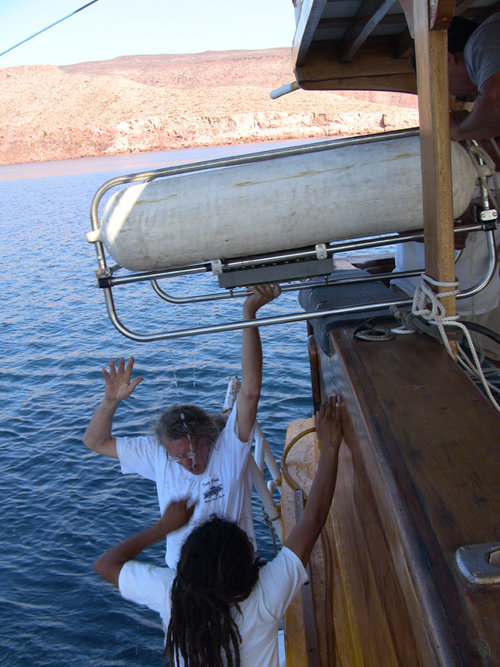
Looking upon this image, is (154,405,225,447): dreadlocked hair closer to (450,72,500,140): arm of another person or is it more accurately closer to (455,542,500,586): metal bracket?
(450,72,500,140): arm of another person

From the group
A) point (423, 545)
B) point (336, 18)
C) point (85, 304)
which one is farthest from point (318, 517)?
point (85, 304)

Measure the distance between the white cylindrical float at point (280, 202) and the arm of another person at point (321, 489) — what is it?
2.54ft

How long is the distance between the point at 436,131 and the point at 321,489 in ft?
4.50

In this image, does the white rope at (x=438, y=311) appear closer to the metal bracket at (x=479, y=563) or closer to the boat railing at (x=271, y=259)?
the boat railing at (x=271, y=259)

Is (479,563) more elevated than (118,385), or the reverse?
(479,563)

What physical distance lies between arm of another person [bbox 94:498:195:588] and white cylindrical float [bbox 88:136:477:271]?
1055 mm

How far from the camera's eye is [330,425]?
2826 mm

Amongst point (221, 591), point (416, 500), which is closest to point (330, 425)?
point (221, 591)

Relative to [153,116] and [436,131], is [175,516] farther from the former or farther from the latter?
[153,116]

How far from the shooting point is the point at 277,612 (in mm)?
2311

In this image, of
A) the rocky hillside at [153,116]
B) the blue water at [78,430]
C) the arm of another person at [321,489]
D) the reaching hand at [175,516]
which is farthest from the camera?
the rocky hillside at [153,116]

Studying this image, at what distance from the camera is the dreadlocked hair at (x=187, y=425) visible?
10.6 ft

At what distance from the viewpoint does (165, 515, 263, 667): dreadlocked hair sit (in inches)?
86.5

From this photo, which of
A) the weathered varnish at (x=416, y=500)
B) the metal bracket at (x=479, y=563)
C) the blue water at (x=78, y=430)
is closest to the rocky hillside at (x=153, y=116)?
the blue water at (x=78, y=430)
